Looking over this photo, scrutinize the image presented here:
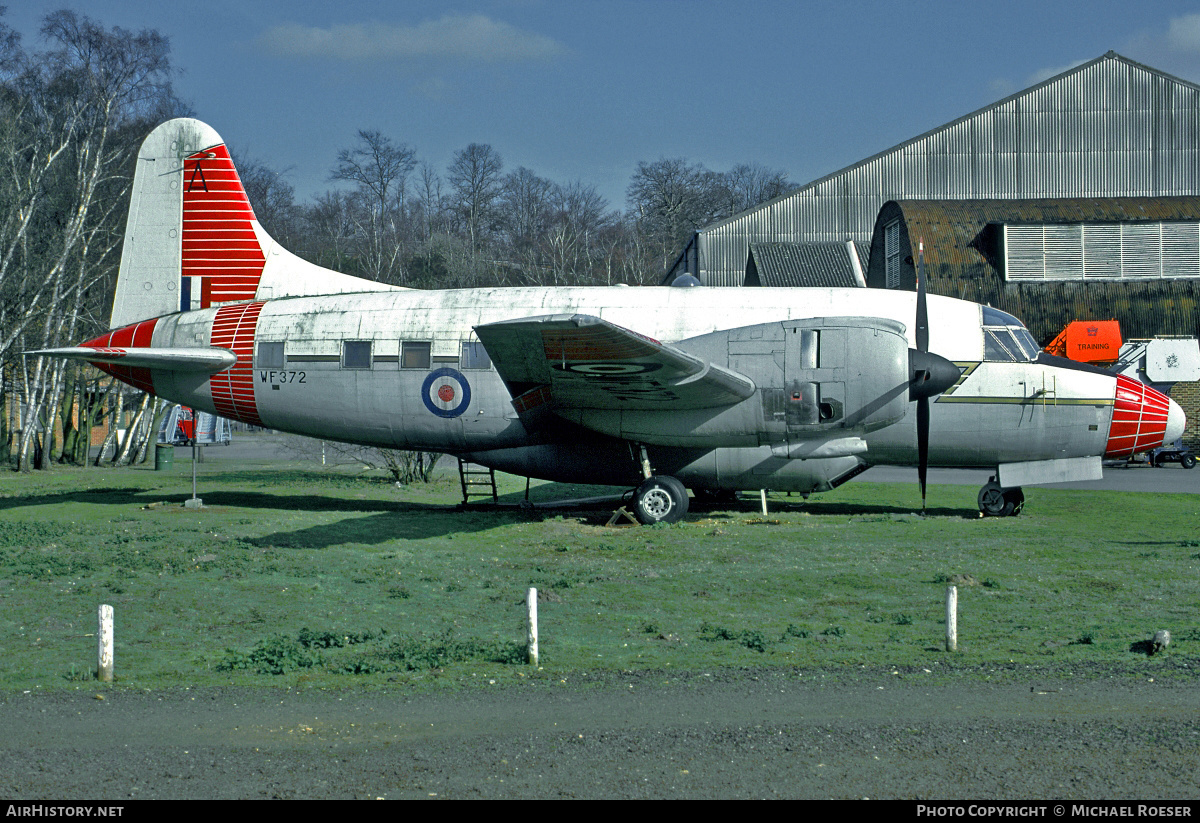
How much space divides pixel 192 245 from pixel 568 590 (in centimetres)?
1480

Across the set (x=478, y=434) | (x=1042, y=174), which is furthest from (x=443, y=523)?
(x=1042, y=174)

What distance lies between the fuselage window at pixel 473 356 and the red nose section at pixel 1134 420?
1264cm

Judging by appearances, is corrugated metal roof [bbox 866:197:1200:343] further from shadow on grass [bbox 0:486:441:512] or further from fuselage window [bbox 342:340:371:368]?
fuselage window [bbox 342:340:371:368]

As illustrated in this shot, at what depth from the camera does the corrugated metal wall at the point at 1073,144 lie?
4941cm

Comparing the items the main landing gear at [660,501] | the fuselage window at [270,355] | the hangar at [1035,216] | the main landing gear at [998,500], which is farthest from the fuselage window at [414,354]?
the hangar at [1035,216]

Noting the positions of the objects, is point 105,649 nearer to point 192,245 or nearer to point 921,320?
point 921,320

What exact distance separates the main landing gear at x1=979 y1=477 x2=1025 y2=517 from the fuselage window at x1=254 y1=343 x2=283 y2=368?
15.1 meters

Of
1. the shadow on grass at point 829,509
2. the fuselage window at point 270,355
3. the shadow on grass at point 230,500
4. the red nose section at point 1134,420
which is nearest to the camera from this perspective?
the red nose section at point 1134,420

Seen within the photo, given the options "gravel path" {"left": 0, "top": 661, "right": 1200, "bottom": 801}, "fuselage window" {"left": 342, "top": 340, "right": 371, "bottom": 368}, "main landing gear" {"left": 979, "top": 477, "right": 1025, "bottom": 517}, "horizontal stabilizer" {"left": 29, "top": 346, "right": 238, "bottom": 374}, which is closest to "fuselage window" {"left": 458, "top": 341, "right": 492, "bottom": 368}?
"fuselage window" {"left": 342, "top": 340, "right": 371, "bottom": 368}

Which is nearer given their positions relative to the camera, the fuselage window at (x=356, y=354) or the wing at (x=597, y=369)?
the wing at (x=597, y=369)

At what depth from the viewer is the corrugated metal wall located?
4941 centimetres

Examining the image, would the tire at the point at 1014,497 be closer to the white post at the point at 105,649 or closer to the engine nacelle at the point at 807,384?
the engine nacelle at the point at 807,384

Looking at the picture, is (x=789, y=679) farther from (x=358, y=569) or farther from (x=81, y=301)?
(x=81, y=301)

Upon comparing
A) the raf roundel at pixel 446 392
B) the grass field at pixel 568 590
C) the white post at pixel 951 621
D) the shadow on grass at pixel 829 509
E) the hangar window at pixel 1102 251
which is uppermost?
the hangar window at pixel 1102 251
